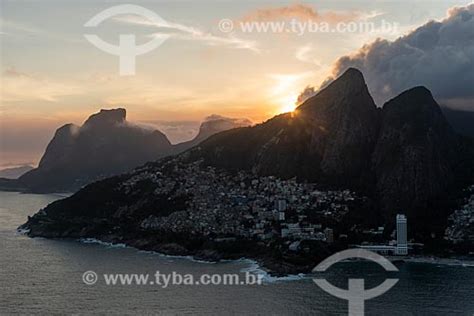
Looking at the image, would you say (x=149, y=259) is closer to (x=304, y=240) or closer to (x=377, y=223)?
(x=304, y=240)

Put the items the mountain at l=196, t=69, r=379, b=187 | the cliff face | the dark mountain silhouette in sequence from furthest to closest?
the mountain at l=196, t=69, r=379, b=187 < the dark mountain silhouette < the cliff face

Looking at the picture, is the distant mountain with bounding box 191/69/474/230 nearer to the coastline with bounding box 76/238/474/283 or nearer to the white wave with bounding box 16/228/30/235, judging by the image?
the coastline with bounding box 76/238/474/283

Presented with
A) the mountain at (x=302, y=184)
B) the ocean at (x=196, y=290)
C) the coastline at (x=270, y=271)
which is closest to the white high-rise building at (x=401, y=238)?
the coastline at (x=270, y=271)

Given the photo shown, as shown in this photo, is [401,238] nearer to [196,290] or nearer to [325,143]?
[196,290]

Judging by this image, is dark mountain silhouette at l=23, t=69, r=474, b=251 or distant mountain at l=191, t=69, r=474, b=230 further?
distant mountain at l=191, t=69, r=474, b=230

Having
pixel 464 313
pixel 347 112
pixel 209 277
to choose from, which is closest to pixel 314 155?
pixel 347 112

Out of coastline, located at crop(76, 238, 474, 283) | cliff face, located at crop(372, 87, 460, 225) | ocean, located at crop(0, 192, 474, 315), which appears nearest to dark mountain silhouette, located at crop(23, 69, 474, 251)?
cliff face, located at crop(372, 87, 460, 225)

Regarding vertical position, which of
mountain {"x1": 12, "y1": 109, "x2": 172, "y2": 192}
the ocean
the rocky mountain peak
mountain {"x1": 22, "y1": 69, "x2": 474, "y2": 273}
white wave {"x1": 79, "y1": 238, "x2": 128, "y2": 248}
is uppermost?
the rocky mountain peak

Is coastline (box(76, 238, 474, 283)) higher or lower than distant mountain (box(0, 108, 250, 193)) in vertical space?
lower
